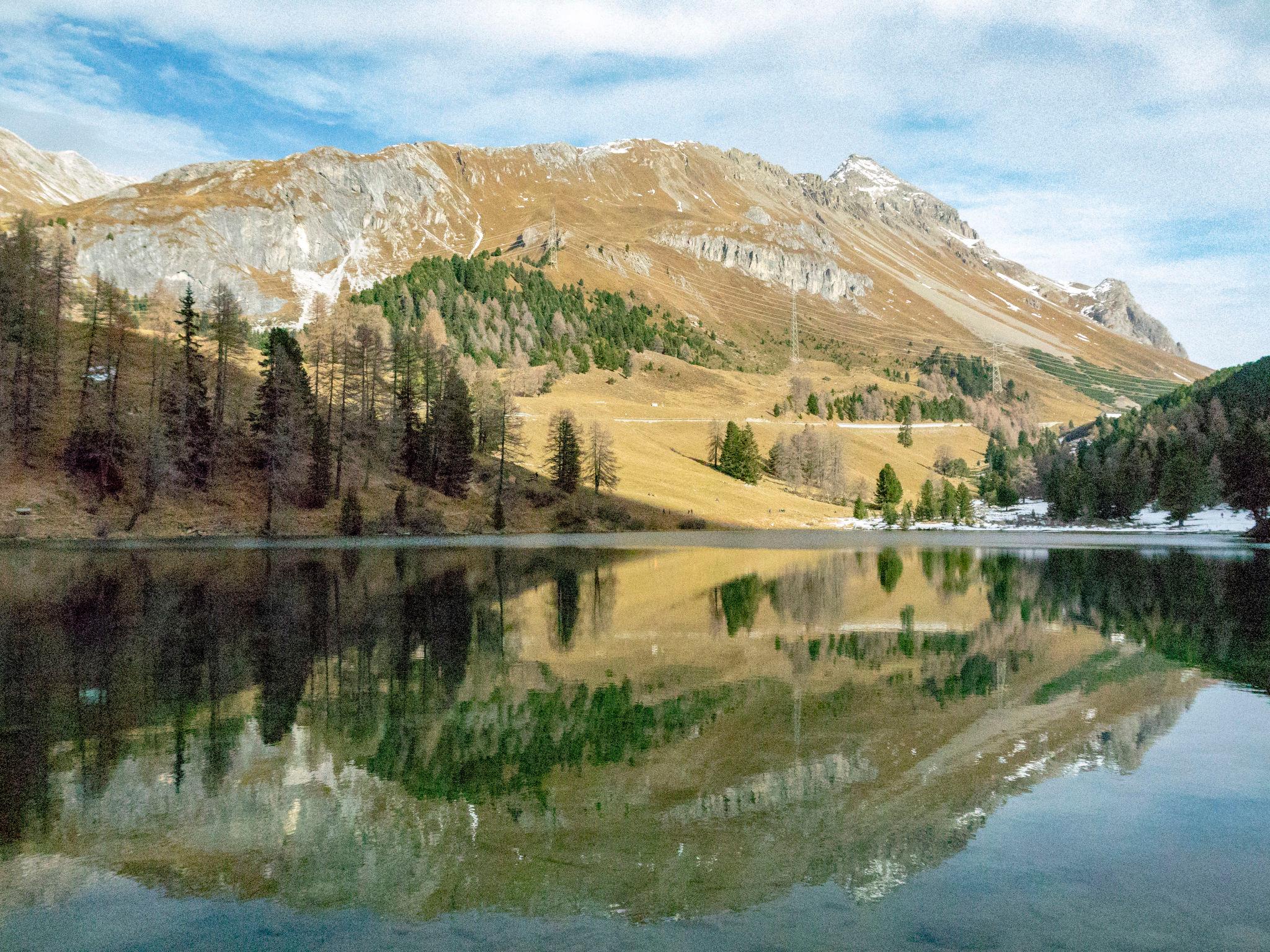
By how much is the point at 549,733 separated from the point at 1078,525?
505 ft

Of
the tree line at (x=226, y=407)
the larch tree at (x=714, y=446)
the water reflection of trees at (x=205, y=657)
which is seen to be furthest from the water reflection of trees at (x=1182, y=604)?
the larch tree at (x=714, y=446)

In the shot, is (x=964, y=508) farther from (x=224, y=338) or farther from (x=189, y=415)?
(x=189, y=415)

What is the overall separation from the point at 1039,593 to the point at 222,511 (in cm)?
7043

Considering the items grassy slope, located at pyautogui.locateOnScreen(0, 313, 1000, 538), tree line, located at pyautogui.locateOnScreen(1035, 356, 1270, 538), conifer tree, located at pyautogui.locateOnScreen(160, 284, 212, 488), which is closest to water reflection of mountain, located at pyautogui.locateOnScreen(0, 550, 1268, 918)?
grassy slope, located at pyautogui.locateOnScreen(0, 313, 1000, 538)

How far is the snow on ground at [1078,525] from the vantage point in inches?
4970

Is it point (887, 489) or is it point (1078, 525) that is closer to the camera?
point (1078, 525)

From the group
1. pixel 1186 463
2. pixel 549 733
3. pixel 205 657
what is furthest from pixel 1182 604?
pixel 1186 463

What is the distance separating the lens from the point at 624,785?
44.8 ft

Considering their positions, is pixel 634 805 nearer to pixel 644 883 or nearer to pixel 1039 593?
pixel 644 883

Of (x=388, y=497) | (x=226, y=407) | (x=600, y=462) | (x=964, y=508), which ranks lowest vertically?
(x=964, y=508)

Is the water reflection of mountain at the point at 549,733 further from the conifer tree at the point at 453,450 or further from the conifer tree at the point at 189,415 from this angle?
the conifer tree at the point at 453,450

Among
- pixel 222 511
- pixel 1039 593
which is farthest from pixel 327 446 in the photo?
pixel 1039 593

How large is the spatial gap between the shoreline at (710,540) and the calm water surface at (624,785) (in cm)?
4306

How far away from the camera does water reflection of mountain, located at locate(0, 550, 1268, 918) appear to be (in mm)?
10688
